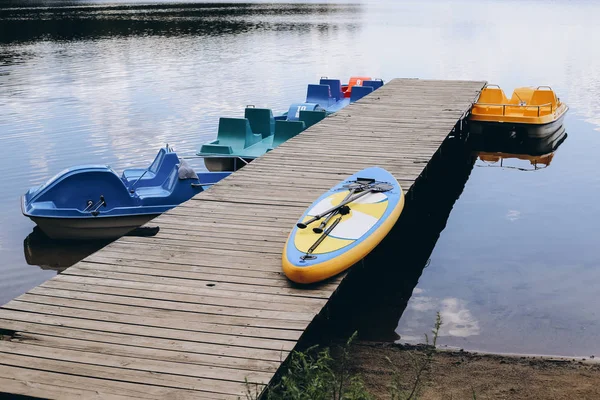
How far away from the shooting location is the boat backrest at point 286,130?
48.1 ft

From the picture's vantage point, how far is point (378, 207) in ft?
27.1

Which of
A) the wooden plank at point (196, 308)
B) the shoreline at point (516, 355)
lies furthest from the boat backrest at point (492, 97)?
the wooden plank at point (196, 308)

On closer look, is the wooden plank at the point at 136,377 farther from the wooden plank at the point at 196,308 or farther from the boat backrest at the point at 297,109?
the boat backrest at the point at 297,109

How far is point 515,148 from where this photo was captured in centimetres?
1823

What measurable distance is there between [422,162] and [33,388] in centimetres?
740

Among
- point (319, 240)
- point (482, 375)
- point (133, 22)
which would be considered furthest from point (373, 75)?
point (133, 22)

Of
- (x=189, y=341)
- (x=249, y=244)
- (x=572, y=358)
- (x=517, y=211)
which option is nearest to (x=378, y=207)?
(x=249, y=244)

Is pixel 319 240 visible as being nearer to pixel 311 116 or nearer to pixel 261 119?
pixel 311 116

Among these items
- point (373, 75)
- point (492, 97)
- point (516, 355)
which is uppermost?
point (492, 97)

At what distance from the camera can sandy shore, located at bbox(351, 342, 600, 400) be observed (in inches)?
257

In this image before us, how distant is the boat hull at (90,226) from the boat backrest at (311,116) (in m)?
5.95

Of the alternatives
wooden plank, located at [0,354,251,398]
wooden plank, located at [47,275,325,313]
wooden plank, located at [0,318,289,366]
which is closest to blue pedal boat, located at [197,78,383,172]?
wooden plank, located at [47,275,325,313]

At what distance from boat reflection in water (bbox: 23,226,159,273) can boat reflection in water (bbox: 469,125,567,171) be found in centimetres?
974

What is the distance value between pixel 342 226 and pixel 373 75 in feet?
76.6
